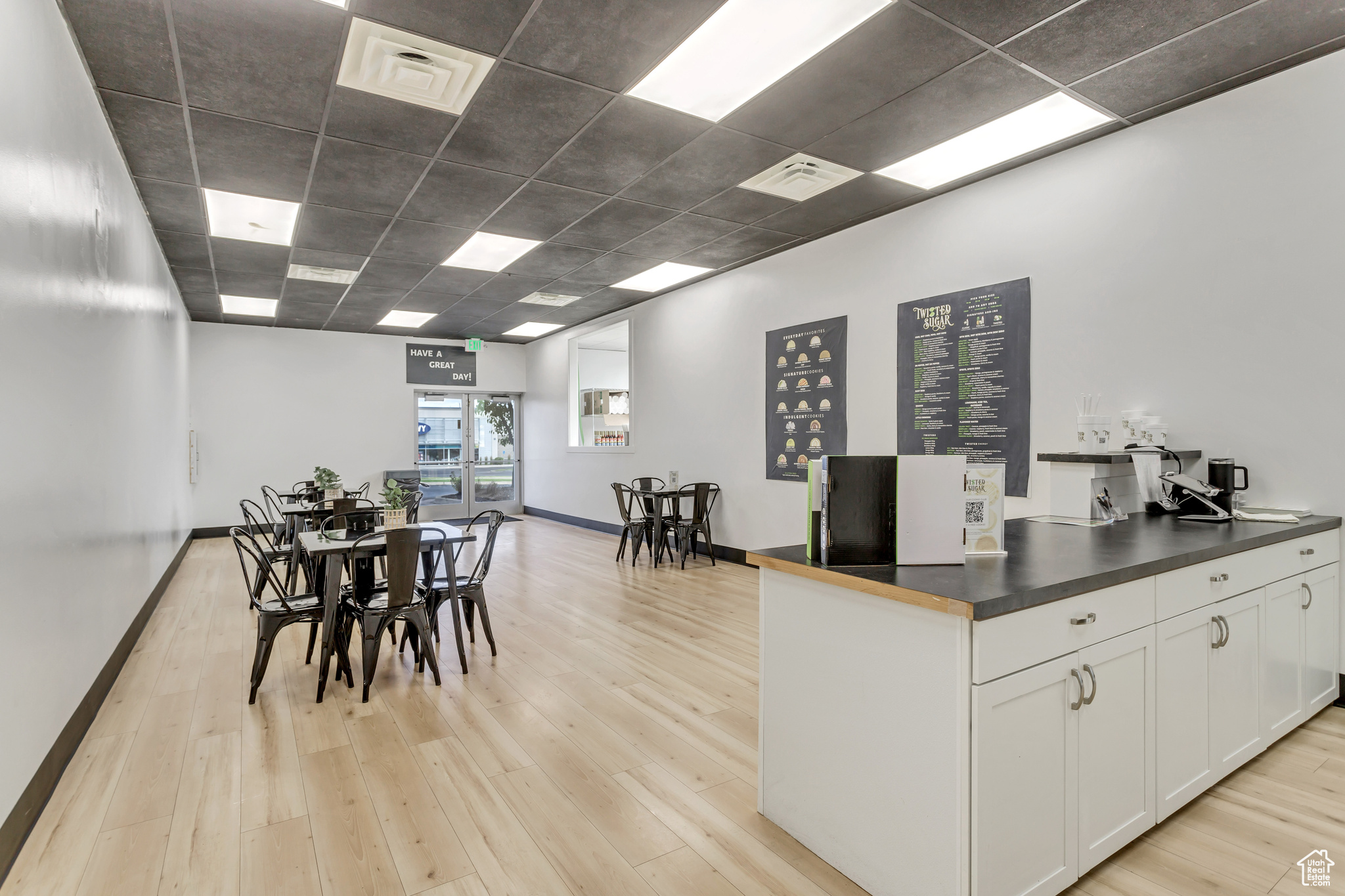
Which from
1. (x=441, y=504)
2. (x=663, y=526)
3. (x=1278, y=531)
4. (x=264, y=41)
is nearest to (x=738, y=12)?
(x=264, y=41)

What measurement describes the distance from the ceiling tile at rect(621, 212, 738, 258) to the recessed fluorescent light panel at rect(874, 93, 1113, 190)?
1.49 meters

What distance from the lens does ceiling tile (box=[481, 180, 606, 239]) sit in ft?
15.3

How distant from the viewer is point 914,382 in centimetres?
492

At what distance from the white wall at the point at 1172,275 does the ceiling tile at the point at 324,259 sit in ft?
14.4

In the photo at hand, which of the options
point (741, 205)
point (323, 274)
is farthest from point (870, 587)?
point (323, 274)

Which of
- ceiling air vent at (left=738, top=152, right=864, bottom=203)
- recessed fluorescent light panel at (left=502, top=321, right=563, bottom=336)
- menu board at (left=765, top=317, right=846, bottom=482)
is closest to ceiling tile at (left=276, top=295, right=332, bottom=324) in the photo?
recessed fluorescent light panel at (left=502, top=321, right=563, bottom=336)

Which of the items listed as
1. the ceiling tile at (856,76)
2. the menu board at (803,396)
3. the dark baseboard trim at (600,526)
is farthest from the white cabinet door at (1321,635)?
the dark baseboard trim at (600,526)

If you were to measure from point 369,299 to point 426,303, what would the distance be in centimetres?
66

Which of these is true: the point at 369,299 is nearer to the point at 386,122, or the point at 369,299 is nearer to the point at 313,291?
the point at 313,291

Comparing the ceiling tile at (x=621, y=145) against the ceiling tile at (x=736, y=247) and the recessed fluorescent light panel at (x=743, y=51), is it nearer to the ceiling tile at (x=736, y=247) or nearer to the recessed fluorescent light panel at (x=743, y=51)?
the recessed fluorescent light panel at (x=743, y=51)

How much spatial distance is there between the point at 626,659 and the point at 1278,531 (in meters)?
3.18

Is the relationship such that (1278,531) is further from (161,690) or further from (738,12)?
(161,690)

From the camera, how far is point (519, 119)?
3.61 metres

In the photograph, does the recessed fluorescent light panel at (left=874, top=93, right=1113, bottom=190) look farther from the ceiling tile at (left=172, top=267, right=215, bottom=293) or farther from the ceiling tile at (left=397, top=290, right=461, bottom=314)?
the ceiling tile at (left=172, top=267, right=215, bottom=293)
